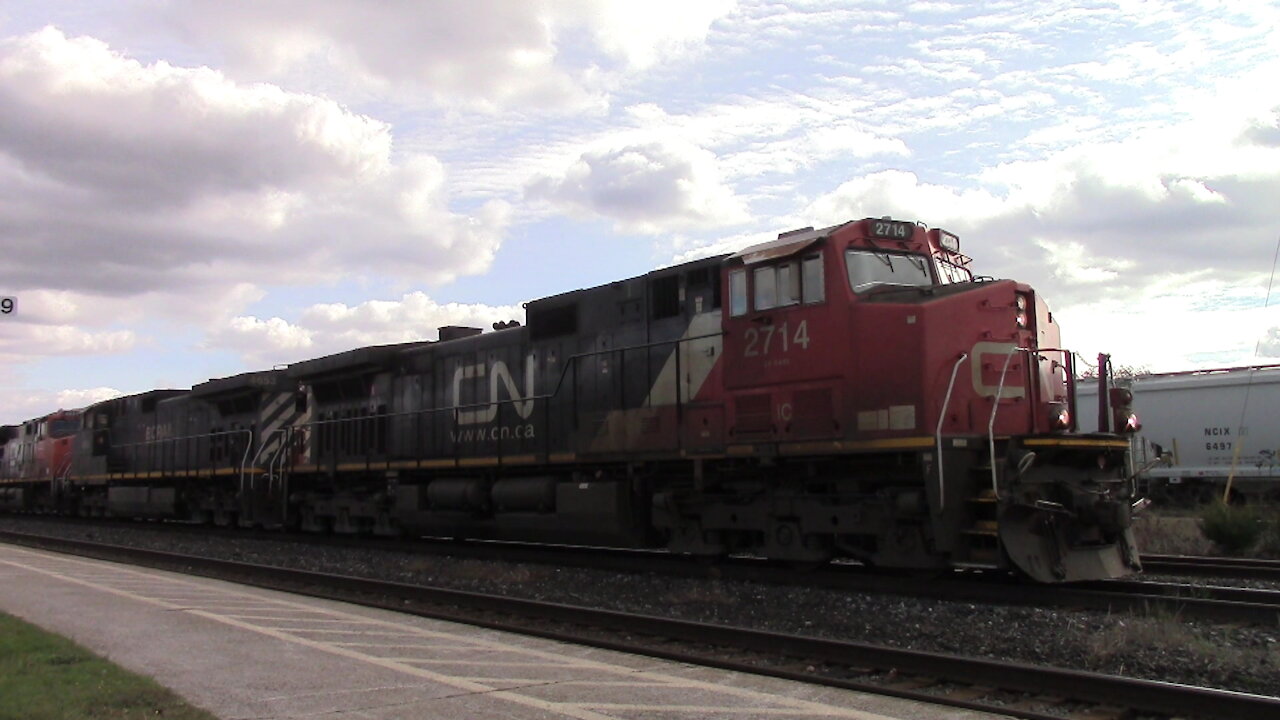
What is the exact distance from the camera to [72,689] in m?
6.12

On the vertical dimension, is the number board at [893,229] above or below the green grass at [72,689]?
above

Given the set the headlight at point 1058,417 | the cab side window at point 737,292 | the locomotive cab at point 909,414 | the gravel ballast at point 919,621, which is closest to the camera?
the gravel ballast at point 919,621

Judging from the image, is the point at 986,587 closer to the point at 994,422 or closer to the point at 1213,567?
the point at 994,422

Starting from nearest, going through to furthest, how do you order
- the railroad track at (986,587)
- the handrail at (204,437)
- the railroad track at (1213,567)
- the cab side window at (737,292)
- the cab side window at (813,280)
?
1. the railroad track at (986,587)
2. the cab side window at (813,280)
3. the railroad track at (1213,567)
4. the cab side window at (737,292)
5. the handrail at (204,437)

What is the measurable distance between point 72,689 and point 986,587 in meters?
7.53

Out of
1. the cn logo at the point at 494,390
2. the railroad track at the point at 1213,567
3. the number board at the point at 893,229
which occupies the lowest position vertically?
the railroad track at the point at 1213,567

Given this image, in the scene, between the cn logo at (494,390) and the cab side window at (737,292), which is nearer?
the cab side window at (737,292)

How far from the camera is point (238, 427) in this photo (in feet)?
75.0

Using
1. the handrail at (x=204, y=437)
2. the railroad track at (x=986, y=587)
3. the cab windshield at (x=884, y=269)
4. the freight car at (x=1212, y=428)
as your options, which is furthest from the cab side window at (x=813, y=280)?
the handrail at (x=204, y=437)

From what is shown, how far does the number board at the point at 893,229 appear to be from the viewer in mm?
10547

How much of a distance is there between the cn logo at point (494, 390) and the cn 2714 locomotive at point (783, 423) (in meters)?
0.04

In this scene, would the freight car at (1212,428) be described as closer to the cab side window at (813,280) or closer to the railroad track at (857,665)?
the cab side window at (813,280)

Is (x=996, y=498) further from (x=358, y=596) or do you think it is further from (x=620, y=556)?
(x=358, y=596)

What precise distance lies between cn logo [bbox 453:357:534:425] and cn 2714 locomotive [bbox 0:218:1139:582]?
0.04 m
